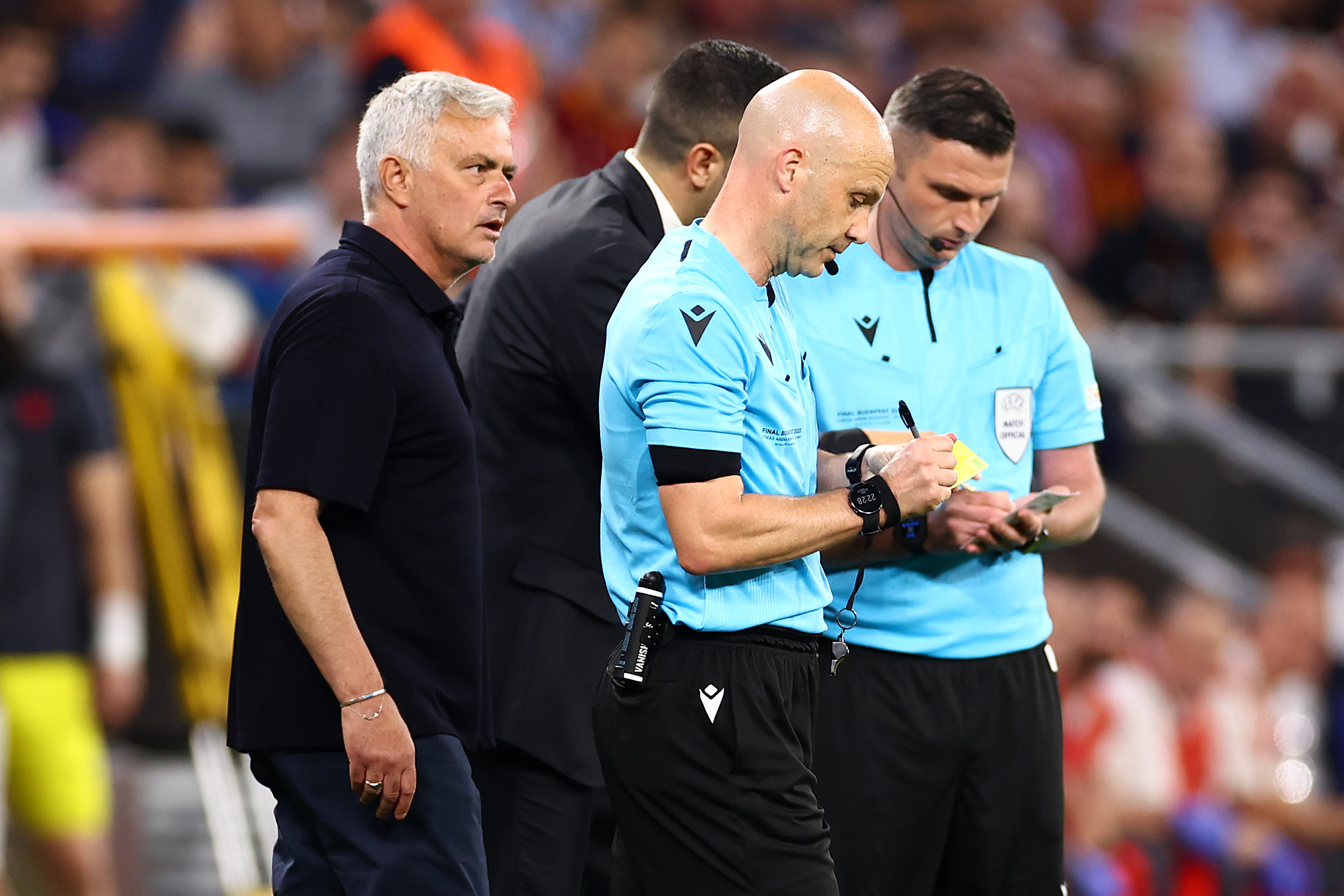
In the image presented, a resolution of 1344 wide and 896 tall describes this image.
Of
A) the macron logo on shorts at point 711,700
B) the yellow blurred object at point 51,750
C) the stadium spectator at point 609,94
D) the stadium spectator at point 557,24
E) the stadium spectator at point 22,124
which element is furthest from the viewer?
Answer: the stadium spectator at point 557,24

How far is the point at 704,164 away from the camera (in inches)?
147

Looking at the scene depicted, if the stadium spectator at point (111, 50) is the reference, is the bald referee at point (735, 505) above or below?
below

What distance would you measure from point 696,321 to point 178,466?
438 centimetres

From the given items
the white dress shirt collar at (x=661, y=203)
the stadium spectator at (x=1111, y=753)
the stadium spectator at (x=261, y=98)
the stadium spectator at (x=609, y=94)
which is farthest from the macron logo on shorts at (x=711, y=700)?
the stadium spectator at (x=261, y=98)

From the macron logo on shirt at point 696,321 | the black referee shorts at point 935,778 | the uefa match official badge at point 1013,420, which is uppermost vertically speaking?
the macron logo on shirt at point 696,321

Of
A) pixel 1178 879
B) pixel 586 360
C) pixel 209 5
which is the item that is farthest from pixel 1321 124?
pixel 586 360

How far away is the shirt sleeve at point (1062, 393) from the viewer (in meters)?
3.78

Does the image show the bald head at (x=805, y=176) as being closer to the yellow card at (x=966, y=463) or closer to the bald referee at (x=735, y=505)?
the bald referee at (x=735, y=505)

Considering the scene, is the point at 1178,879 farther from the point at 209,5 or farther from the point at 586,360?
the point at 209,5

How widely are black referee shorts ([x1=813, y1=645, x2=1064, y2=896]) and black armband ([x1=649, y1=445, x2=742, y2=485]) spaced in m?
0.93

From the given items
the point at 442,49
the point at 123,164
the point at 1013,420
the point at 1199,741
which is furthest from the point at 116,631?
the point at 1199,741

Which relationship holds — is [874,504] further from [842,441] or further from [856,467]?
[842,441]

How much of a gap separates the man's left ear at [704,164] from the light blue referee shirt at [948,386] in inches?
12.1

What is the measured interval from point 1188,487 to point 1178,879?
243cm
